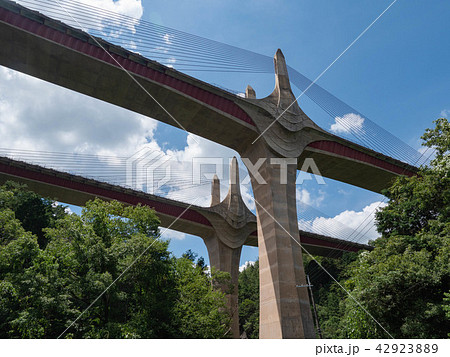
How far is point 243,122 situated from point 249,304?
4489cm

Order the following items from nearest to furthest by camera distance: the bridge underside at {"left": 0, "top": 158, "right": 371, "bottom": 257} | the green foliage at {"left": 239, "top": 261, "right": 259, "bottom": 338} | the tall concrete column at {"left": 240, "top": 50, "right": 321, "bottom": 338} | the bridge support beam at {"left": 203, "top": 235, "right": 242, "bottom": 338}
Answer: the tall concrete column at {"left": 240, "top": 50, "right": 321, "bottom": 338}
the bridge underside at {"left": 0, "top": 158, "right": 371, "bottom": 257}
the bridge support beam at {"left": 203, "top": 235, "right": 242, "bottom": 338}
the green foliage at {"left": 239, "top": 261, "right": 259, "bottom": 338}

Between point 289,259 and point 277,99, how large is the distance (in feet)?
42.1

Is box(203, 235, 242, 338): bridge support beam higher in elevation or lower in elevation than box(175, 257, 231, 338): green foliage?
higher

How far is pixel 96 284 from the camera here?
1524 centimetres

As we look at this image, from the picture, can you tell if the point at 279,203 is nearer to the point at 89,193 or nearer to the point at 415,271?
the point at 415,271

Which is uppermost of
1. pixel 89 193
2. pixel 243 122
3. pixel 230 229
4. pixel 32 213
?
pixel 89 193

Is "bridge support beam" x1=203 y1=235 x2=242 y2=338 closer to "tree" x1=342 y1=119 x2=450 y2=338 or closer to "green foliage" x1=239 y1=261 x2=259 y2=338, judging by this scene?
"green foliage" x1=239 y1=261 x2=259 y2=338

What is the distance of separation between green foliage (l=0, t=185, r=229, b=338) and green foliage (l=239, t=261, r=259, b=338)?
120ft

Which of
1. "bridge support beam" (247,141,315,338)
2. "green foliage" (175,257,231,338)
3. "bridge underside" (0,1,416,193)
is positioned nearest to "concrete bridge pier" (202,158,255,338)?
"bridge underside" (0,1,416,193)

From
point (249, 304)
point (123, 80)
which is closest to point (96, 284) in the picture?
point (123, 80)

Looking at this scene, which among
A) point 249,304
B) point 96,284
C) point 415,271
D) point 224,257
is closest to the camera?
point 96,284

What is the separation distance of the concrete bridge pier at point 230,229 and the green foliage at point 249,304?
15706 mm

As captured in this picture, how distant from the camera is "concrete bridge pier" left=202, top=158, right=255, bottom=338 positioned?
4019 centimetres
